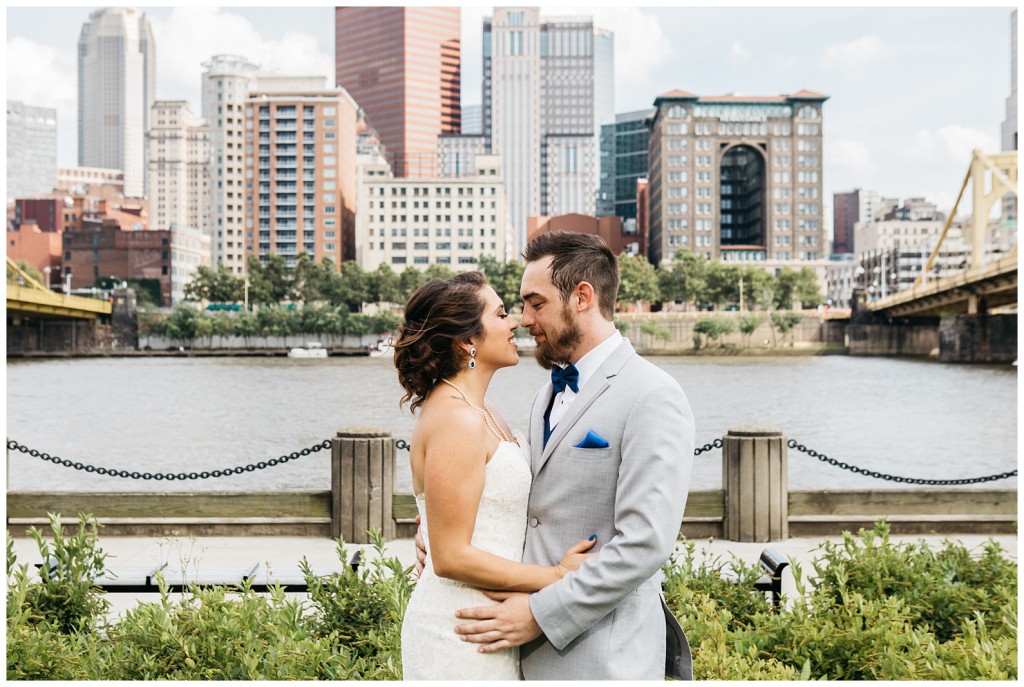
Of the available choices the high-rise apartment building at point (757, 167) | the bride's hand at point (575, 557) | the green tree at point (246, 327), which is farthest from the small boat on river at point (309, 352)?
the bride's hand at point (575, 557)

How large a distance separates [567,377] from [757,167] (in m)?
135

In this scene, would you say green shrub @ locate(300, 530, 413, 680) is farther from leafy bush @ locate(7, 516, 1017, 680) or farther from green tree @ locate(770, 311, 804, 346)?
green tree @ locate(770, 311, 804, 346)

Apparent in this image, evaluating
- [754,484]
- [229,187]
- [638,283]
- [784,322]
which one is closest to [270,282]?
[229,187]

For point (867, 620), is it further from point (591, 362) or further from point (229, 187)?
point (229, 187)

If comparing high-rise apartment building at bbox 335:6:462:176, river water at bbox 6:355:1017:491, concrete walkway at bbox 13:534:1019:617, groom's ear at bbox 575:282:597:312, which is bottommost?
river water at bbox 6:355:1017:491

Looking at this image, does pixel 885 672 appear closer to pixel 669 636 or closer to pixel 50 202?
pixel 669 636

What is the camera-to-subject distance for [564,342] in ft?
9.48

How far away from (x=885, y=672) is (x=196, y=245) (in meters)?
141

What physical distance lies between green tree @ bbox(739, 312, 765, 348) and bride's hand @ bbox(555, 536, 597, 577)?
85305 mm

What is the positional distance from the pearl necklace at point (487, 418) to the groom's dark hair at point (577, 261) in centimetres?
41

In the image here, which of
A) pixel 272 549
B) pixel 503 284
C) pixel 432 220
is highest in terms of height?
pixel 432 220

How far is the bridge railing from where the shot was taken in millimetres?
A: 8086

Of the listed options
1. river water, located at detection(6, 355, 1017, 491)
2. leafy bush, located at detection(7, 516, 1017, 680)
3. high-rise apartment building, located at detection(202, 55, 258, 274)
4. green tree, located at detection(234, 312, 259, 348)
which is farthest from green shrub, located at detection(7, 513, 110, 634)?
high-rise apartment building, located at detection(202, 55, 258, 274)

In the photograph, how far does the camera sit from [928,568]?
17.3ft
